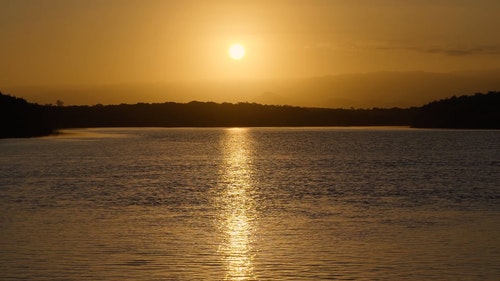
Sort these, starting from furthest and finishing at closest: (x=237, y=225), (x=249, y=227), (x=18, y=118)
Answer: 1. (x=18, y=118)
2. (x=237, y=225)
3. (x=249, y=227)

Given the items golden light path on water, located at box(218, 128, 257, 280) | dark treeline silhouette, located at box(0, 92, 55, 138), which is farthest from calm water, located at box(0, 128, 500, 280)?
dark treeline silhouette, located at box(0, 92, 55, 138)

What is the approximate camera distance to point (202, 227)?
35.2m

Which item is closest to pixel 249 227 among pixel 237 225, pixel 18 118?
pixel 237 225

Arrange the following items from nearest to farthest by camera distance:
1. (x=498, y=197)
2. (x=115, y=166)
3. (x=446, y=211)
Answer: (x=446, y=211) < (x=498, y=197) < (x=115, y=166)

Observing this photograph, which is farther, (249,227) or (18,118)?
(18,118)

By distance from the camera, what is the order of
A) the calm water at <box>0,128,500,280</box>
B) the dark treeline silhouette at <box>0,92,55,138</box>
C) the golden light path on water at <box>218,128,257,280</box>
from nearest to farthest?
the calm water at <box>0,128,500,280</box> < the golden light path on water at <box>218,128,257,280</box> < the dark treeline silhouette at <box>0,92,55,138</box>

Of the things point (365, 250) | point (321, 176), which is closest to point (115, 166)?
point (321, 176)

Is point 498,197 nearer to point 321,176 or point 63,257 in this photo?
point 321,176

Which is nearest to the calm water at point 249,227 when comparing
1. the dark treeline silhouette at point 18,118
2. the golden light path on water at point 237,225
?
the golden light path on water at point 237,225

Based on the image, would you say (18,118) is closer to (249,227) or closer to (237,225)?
(237,225)

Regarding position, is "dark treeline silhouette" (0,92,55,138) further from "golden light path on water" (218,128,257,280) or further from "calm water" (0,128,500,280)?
"golden light path on water" (218,128,257,280)

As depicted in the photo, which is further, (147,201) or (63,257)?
(147,201)

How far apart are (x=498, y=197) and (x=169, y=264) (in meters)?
30.3

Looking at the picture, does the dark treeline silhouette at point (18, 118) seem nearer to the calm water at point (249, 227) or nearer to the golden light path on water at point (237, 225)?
the calm water at point (249, 227)
